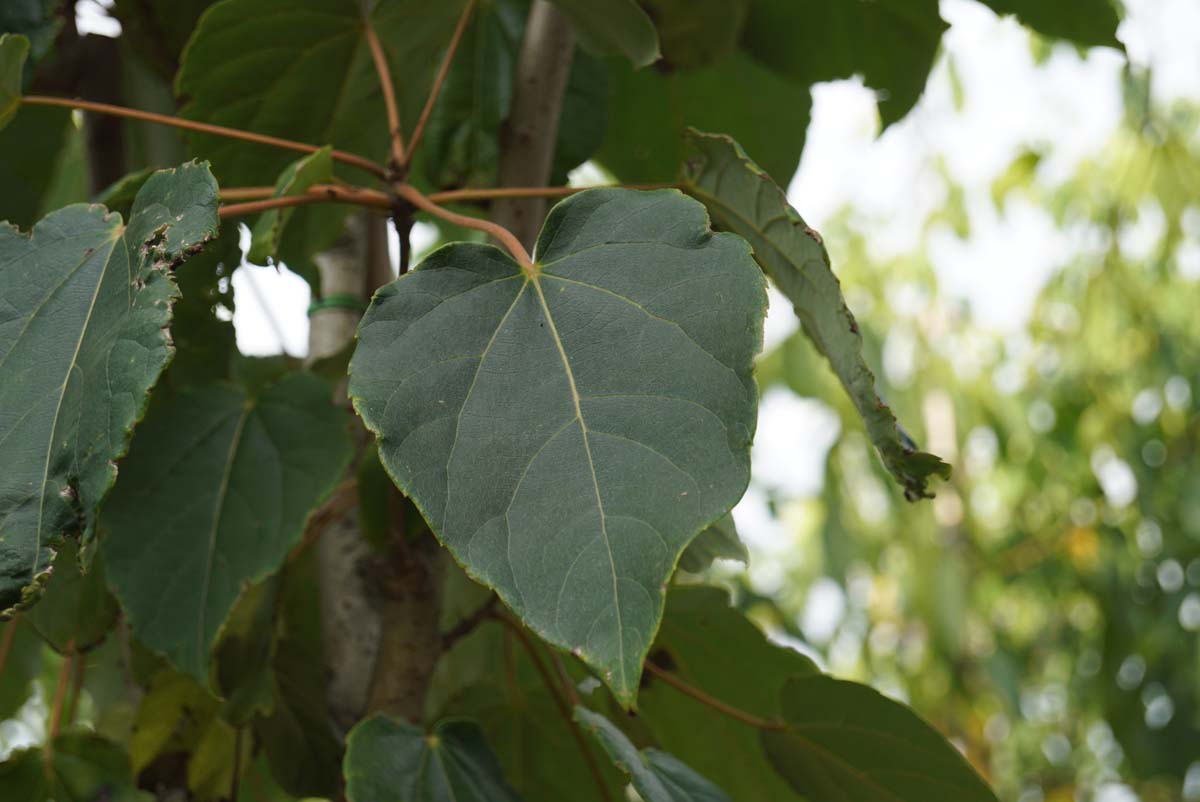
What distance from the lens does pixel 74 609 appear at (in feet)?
1.85

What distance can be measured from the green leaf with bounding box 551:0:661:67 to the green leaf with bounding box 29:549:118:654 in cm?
35

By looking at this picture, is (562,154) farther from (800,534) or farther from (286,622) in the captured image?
(800,534)

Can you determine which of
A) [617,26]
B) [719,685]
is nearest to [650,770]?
[719,685]

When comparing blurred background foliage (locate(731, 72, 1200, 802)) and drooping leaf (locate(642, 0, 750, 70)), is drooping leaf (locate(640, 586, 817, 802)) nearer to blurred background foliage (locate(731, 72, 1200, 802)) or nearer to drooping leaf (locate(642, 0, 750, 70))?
drooping leaf (locate(642, 0, 750, 70))

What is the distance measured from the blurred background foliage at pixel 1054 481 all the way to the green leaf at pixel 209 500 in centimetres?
172

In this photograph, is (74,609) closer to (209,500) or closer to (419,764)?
(209,500)

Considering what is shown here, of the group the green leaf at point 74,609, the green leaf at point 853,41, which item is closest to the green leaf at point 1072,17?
the green leaf at point 853,41

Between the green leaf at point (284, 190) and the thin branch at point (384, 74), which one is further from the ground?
the thin branch at point (384, 74)

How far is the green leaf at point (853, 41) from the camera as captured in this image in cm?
74

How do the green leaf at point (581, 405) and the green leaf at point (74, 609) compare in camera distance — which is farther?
the green leaf at point (74, 609)

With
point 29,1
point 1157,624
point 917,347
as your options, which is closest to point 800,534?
point 917,347

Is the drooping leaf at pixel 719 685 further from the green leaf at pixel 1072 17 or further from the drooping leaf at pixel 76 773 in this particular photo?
the green leaf at pixel 1072 17

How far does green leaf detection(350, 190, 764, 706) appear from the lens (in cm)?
33

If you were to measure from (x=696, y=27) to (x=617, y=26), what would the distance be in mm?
156
